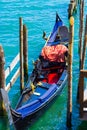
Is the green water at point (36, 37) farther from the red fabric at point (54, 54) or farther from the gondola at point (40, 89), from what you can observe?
the red fabric at point (54, 54)

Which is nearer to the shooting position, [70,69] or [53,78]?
[70,69]

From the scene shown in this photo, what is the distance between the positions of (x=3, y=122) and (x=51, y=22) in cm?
1171

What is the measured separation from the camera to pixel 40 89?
12.6 m

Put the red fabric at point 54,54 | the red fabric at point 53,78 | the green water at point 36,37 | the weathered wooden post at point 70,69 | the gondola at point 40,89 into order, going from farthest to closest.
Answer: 1. the red fabric at point 54,54
2. the red fabric at point 53,78
3. the green water at point 36,37
4. the gondola at point 40,89
5. the weathered wooden post at point 70,69

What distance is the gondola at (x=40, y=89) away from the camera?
11.3 metres

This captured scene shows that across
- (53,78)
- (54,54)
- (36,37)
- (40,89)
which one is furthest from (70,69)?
(36,37)

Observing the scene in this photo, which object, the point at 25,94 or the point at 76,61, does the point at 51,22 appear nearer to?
the point at 76,61

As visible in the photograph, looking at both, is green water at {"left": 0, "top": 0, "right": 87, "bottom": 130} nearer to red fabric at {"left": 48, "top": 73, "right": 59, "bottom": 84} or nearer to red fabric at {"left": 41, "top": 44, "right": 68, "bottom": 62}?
red fabric at {"left": 48, "top": 73, "right": 59, "bottom": 84}

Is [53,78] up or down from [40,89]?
up

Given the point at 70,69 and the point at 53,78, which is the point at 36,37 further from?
the point at 70,69

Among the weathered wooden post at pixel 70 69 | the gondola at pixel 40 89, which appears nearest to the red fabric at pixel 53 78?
the gondola at pixel 40 89

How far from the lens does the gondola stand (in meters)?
11.3

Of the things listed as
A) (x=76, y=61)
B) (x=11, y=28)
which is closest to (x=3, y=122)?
(x=76, y=61)

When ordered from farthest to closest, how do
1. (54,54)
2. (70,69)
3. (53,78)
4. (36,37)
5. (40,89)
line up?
(36,37) < (54,54) < (53,78) < (40,89) < (70,69)
